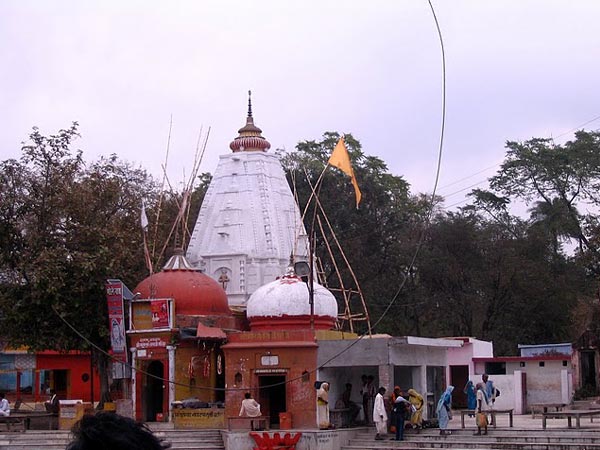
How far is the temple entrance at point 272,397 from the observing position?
26406 millimetres

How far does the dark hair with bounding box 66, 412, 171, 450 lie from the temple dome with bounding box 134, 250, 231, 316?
85.2ft

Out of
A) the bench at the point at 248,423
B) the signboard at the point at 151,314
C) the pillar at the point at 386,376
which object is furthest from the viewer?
the signboard at the point at 151,314

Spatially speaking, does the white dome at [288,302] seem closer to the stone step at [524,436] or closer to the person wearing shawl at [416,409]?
the person wearing shawl at [416,409]

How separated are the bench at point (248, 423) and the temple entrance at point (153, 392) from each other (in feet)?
15.7

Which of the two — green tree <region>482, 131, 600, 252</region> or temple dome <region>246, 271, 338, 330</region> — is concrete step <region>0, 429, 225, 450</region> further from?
green tree <region>482, 131, 600, 252</region>

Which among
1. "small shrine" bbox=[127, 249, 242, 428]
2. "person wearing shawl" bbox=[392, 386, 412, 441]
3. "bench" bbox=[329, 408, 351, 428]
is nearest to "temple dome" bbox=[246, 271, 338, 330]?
"small shrine" bbox=[127, 249, 242, 428]

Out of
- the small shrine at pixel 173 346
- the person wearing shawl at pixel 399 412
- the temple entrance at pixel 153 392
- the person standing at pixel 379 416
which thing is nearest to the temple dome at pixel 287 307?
the small shrine at pixel 173 346

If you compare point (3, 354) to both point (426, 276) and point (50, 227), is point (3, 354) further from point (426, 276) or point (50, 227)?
point (426, 276)

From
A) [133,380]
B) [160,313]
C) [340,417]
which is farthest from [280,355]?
[133,380]

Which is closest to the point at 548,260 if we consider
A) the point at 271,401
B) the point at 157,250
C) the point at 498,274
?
the point at 498,274

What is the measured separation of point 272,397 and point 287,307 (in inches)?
99.3

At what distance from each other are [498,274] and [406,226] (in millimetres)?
7352

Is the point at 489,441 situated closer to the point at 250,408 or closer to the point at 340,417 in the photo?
the point at 340,417

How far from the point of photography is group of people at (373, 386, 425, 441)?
908 inches
